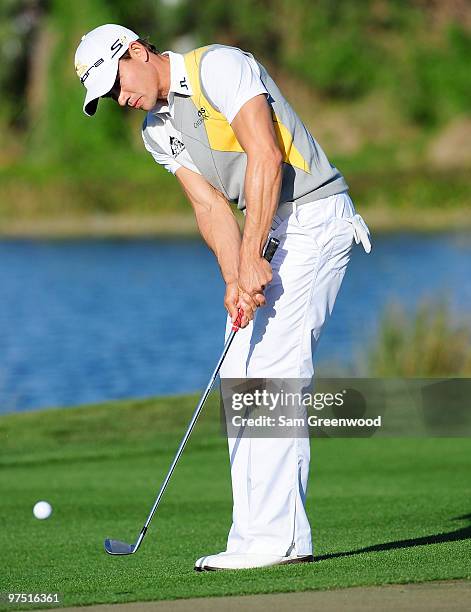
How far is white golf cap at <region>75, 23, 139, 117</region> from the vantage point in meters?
5.71

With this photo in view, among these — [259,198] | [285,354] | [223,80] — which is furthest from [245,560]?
[223,80]

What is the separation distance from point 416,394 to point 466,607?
27.3 ft

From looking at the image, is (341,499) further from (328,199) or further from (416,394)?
(416,394)

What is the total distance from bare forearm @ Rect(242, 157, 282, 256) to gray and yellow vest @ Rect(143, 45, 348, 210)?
219 mm

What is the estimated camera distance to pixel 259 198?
221 inches

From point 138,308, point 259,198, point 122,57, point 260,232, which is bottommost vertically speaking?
point 138,308

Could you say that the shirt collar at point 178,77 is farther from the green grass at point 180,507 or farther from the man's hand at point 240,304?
the green grass at point 180,507

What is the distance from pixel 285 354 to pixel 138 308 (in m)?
23.3

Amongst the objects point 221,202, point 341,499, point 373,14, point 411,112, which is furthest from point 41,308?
point 373,14

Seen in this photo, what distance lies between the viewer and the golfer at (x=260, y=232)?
5.68 metres

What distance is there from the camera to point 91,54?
5.75 meters

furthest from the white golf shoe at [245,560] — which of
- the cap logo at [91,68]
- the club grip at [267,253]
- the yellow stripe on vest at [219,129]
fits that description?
the cap logo at [91,68]

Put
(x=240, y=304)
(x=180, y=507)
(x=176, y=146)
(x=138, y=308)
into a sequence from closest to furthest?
(x=240, y=304) < (x=176, y=146) < (x=180, y=507) < (x=138, y=308)

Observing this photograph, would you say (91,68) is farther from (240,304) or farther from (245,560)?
(245,560)
